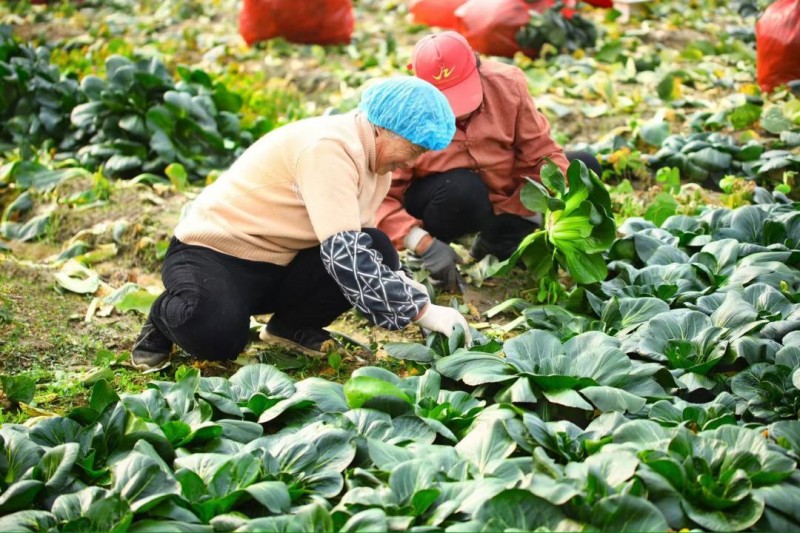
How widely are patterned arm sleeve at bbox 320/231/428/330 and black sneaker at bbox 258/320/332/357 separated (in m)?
0.55

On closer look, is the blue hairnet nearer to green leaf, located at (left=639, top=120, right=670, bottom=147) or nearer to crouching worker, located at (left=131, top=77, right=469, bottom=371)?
crouching worker, located at (left=131, top=77, right=469, bottom=371)

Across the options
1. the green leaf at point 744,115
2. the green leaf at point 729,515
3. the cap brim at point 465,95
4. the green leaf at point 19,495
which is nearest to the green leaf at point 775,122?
the green leaf at point 744,115

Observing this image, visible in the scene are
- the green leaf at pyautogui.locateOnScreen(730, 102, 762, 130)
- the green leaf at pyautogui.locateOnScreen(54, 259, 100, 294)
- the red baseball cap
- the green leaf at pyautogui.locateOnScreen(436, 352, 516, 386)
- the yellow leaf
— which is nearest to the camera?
the green leaf at pyautogui.locateOnScreen(436, 352, 516, 386)

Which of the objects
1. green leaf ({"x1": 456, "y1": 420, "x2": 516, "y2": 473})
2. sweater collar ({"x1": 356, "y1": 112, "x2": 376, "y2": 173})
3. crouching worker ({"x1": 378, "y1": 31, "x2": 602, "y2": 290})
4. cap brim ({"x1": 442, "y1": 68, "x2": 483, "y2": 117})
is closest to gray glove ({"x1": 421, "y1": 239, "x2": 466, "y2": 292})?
crouching worker ({"x1": 378, "y1": 31, "x2": 602, "y2": 290})

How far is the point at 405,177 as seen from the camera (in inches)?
170

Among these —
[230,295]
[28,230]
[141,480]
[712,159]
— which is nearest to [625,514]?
[141,480]

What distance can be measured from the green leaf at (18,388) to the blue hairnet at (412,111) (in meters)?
1.44

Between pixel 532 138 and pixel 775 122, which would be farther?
pixel 775 122

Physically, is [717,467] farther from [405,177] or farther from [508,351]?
[405,177]

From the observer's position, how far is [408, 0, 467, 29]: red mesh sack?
26.0ft

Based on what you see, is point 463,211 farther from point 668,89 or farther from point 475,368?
point 668,89

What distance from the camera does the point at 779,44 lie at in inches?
231

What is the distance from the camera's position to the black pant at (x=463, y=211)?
420cm

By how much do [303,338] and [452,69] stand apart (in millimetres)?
1206
